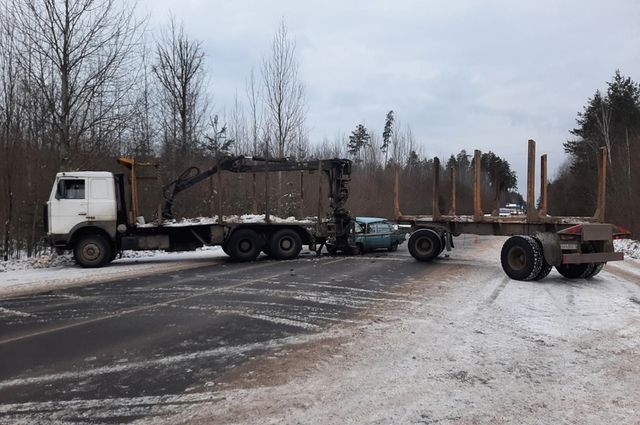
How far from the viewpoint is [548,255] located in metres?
Answer: 11.8

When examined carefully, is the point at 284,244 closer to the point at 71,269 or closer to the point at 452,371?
the point at 71,269

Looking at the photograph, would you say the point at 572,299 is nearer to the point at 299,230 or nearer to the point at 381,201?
the point at 299,230

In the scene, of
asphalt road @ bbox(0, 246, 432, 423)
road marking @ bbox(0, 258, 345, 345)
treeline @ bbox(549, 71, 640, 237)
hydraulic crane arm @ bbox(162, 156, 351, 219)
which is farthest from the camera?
treeline @ bbox(549, 71, 640, 237)

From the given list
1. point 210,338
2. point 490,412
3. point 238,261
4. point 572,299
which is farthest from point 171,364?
point 238,261

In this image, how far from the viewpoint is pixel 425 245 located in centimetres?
1581

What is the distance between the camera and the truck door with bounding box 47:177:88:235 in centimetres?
1454

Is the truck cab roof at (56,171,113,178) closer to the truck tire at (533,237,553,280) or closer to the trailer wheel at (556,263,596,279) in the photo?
the truck tire at (533,237,553,280)

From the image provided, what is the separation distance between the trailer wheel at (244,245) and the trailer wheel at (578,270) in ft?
29.6

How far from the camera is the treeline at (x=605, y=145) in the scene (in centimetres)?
3291

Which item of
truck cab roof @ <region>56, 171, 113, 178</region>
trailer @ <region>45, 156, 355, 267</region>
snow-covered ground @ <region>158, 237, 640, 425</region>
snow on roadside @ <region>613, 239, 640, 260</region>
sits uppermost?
truck cab roof @ <region>56, 171, 113, 178</region>

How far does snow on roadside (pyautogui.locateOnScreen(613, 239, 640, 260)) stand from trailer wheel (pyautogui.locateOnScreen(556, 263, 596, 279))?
8574mm

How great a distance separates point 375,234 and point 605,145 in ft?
111

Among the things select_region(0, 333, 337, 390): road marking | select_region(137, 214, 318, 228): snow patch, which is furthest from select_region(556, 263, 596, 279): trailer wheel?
select_region(0, 333, 337, 390): road marking

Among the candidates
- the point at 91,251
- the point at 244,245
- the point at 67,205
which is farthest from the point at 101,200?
the point at 244,245
